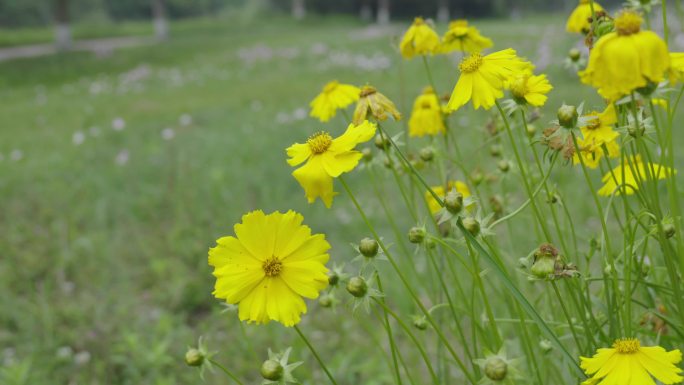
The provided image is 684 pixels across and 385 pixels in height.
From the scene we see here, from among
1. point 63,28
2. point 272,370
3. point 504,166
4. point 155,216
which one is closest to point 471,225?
point 272,370

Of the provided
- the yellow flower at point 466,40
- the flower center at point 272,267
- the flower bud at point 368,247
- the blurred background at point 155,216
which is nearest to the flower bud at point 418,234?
the flower bud at point 368,247

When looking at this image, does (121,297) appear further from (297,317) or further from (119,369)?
(297,317)

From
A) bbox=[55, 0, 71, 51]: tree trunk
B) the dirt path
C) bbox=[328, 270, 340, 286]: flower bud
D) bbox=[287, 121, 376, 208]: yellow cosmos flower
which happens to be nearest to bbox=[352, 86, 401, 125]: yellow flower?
bbox=[287, 121, 376, 208]: yellow cosmos flower

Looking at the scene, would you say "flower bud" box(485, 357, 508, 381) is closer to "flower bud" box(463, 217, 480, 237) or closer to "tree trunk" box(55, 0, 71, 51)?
"flower bud" box(463, 217, 480, 237)

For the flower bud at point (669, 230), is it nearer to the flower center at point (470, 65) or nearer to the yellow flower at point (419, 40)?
the flower center at point (470, 65)

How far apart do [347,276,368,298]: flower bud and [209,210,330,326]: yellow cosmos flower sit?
36 millimetres

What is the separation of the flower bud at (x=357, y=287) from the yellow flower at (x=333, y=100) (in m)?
0.36

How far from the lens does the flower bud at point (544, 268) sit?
61 centimetres

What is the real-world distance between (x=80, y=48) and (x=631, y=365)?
13.1 metres

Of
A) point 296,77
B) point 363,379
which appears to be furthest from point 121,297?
point 296,77

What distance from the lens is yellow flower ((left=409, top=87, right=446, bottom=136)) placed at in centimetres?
103

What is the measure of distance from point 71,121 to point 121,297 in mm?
3383

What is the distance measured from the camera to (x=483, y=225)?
2.11ft

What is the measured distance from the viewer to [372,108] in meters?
0.77
